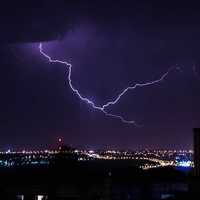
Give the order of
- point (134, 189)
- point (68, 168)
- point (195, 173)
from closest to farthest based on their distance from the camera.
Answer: point (134, 189) < point (195, 173) < point (68, 168)

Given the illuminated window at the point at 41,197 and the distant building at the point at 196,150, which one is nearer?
the illuminated window at the point at 41,197

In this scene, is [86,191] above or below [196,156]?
below

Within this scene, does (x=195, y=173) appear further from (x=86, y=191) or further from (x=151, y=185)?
(x=86, y=191)

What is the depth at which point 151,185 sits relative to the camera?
602 inches

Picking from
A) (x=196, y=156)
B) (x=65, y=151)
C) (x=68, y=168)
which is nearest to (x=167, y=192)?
(x=196, y=156)

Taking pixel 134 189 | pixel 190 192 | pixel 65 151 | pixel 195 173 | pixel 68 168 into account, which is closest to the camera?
pixel 190 192

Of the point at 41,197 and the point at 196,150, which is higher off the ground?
the point at 196,150

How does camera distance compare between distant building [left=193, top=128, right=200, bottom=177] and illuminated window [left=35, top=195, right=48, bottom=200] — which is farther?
distant building [left=193, top=128, right=200, bottom=177]

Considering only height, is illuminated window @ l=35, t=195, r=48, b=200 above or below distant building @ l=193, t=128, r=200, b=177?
below

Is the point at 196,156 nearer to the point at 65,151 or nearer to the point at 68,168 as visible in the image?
the point at 68,168

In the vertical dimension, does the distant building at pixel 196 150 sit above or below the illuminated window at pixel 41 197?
above

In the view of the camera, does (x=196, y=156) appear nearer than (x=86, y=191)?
No

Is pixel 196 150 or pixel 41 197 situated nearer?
pixel 41 197

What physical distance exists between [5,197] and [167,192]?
4395 millimetres
